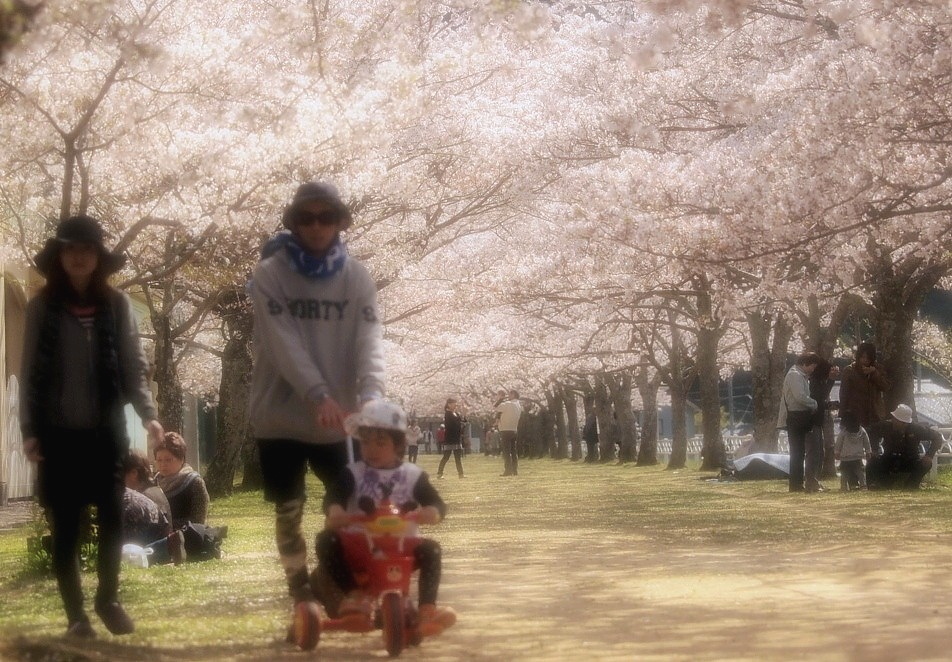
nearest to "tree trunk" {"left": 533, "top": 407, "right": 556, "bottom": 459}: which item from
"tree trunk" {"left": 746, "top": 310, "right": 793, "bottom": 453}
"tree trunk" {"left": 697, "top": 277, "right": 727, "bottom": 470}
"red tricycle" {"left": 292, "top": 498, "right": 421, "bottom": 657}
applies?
"tree trunk" {"left": 697, "top": 277, "right": 727, "bottom": 470}

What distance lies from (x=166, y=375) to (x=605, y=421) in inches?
1553

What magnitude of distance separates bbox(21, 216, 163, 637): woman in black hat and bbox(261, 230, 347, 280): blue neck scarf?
33.6 inches

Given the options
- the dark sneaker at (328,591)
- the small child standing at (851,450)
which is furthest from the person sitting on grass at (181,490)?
the small child standing at (851,450)

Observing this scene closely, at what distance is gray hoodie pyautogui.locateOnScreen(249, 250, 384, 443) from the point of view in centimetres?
537

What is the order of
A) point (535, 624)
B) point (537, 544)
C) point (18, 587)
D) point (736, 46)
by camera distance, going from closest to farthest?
1. point (535, 624)
2. point (18, 587)
3. point (537, 544)
4. point (736, 46)

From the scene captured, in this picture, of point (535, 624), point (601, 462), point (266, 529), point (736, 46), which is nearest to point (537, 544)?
point (266, 529)

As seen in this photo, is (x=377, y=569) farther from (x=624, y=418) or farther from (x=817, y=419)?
(x=624, y=418)

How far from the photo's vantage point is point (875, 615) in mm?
6301

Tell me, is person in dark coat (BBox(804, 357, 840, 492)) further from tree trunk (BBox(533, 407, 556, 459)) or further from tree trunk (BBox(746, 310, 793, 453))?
tree trunk (BBox(533, 407, 556, 459))

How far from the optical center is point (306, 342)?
544 cm

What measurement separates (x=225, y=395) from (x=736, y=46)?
34.3 feet

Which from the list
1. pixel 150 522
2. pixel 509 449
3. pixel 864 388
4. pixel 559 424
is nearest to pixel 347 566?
pixel 150 522

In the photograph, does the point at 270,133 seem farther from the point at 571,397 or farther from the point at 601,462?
the point at 571,397

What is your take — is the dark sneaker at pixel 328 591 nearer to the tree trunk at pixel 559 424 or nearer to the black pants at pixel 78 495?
the black pants at pixel 78 495
